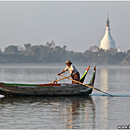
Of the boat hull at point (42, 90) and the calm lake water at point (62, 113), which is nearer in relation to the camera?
the calm lake water at point (62, 113)

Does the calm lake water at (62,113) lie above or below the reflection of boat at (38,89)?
below

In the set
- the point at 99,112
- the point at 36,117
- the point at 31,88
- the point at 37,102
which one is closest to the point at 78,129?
the point at 36,117

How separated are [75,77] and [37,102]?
A: 12.7ft

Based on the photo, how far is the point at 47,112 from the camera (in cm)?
1998

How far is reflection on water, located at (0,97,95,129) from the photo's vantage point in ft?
54.9

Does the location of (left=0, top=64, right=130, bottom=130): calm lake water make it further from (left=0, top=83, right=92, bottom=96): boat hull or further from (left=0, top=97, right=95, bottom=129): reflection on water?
(left=0, top=83, right=92, bottom=96): boat hull

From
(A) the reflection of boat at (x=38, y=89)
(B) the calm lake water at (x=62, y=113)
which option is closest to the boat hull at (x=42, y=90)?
(A) the reflection of boat at (x=38, y=89)

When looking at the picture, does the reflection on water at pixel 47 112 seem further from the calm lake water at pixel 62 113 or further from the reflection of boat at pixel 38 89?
the reflection of boat at pixel 38 89

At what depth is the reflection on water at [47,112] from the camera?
16.7 meters

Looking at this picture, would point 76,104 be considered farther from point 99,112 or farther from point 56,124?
point 56,124

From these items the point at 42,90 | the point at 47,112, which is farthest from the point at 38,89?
the point at 47,112

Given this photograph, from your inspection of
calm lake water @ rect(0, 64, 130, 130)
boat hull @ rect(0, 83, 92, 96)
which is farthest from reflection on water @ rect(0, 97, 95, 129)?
boat hull @ rect(0, 83, 92, 96)

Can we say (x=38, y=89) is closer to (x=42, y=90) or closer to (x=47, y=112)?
(x=42, y=90)

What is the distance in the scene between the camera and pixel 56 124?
16.8m
